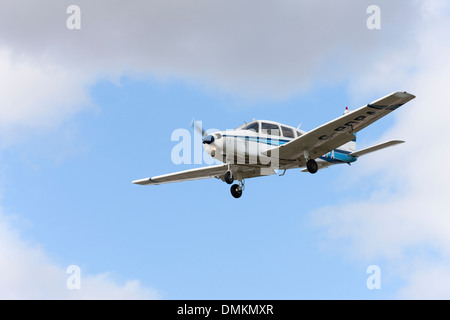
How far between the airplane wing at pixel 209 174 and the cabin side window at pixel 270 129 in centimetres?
180

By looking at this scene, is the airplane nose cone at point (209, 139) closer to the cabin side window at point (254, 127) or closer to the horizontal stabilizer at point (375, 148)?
the cabin side window at point (254, 127)

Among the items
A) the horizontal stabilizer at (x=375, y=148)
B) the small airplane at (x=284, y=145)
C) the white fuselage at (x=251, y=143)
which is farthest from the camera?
the horizontal stabilizer at (x=375, y=148)

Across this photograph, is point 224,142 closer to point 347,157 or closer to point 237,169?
point 237,169

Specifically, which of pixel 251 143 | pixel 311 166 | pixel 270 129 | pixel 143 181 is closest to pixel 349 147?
pixel 311 166

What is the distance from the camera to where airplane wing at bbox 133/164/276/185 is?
34.0 metres

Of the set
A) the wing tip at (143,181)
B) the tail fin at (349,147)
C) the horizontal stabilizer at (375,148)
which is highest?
the tail fin at (349,147)

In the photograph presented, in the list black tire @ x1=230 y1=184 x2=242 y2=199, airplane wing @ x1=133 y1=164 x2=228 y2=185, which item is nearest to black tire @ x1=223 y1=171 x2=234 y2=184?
black tire @ x1=230 y1=184 x2=242 y2=199

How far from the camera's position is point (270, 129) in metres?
32.6

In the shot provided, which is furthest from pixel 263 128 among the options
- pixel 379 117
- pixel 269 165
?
pixel 379 117

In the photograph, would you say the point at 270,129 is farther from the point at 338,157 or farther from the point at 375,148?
the point at 375,148

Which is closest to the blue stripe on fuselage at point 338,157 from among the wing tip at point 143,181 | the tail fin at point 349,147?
the tail fin at point 349,147

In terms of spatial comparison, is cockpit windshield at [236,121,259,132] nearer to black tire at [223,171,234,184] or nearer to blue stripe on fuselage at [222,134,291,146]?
blue stripe on fuselage at [222,134,291,146]

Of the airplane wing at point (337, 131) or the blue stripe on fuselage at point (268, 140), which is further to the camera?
the blue stripe on fuselage at point (268, 140)

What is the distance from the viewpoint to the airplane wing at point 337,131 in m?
28.9
